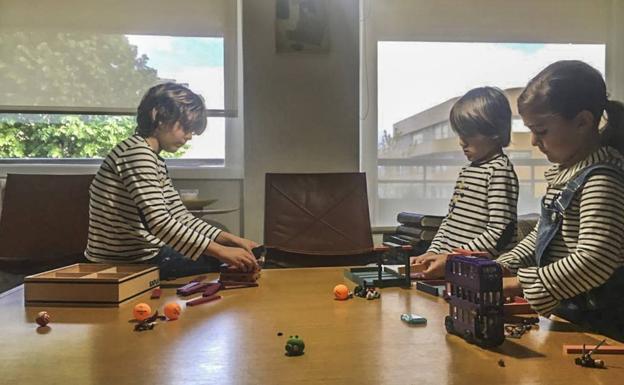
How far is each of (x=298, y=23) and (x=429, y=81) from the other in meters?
0.72

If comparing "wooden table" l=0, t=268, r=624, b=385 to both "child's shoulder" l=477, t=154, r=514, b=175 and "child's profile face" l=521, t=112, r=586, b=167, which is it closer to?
"child's profile face" l=521, t=112, r=586, b=167

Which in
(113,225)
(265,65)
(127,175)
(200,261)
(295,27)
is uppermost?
(295,27)

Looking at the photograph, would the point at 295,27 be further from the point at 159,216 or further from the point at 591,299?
the point at 591,299

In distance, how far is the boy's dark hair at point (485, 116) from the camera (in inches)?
60.6

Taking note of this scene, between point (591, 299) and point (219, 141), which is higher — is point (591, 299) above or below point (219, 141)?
below

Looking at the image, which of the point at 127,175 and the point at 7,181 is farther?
the point at 7,181

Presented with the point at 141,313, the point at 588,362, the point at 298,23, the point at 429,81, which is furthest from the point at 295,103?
the point at 588,362

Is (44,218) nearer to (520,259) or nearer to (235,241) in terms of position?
(235,241)

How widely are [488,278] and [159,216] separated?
Answer: 2.95 feet

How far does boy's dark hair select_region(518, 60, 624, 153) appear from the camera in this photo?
3.23 ft

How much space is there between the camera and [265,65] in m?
2.44

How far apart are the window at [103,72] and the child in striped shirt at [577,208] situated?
1.74 metres

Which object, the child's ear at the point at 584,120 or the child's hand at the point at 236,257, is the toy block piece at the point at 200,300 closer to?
the child's hand at the point at 236,257

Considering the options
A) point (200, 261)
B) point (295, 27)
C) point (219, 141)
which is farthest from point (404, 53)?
point (200, 261)
